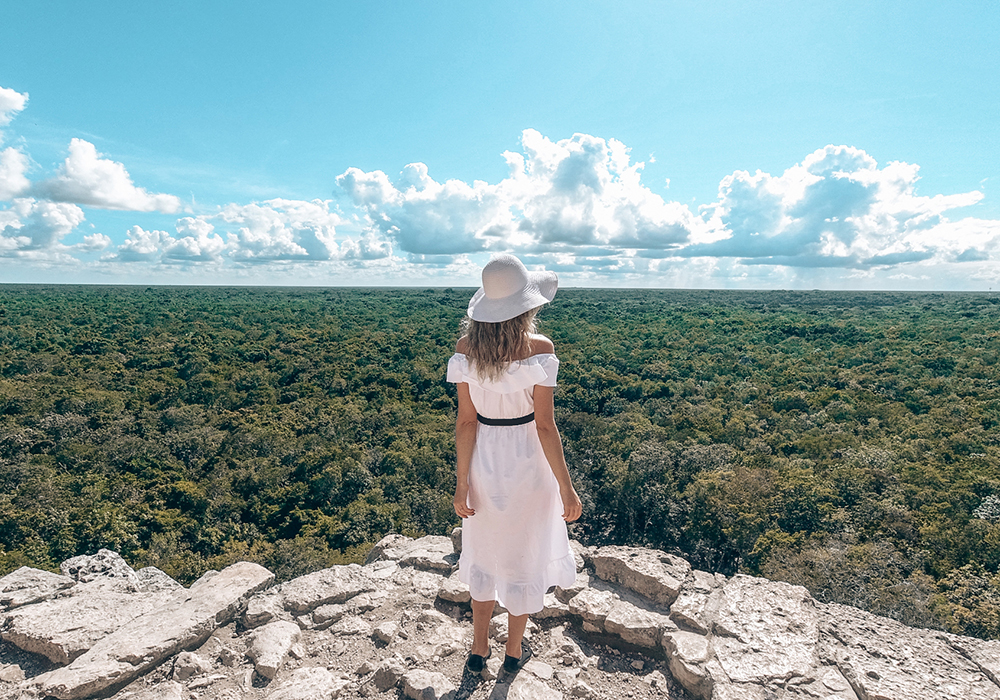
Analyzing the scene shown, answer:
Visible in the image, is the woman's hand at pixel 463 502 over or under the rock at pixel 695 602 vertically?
over

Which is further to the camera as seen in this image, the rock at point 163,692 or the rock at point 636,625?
the rock at point 636,625

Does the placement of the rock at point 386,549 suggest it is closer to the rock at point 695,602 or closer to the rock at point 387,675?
the rock at point 387,675

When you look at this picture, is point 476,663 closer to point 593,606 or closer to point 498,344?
point 593,606

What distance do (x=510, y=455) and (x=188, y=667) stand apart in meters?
3.02

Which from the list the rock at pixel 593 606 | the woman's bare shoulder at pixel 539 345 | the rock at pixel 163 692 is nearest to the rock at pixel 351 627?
the rock at pixel 163 692

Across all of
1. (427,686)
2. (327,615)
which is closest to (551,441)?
(427,686)

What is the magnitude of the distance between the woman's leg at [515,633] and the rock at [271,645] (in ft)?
5.86

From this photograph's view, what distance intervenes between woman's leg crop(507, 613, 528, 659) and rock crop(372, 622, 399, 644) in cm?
113

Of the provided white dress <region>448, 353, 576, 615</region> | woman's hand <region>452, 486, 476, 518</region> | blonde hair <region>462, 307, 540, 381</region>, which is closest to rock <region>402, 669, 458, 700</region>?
white dress <region>448, 353, 576, 615</region>

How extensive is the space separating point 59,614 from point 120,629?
0.75 meters

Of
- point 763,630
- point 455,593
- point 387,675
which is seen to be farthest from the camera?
point 455,593

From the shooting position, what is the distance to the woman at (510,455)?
116 inches

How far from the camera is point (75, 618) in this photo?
173 inches

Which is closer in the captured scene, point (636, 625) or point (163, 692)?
point (163, 692)
